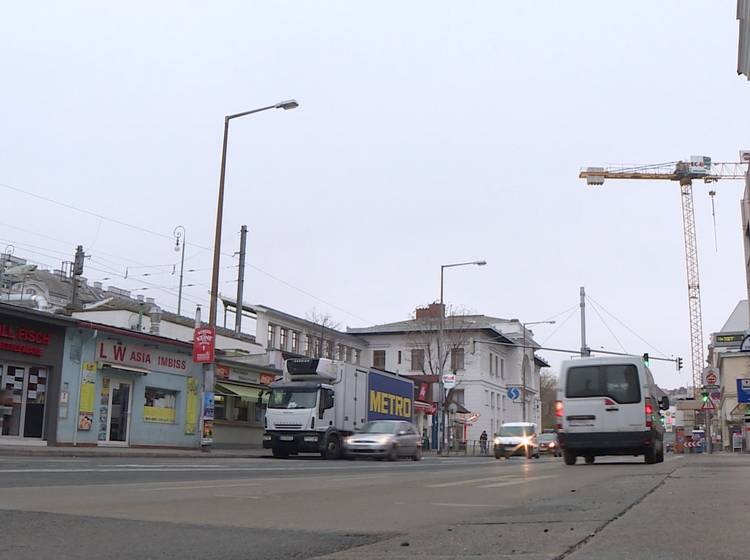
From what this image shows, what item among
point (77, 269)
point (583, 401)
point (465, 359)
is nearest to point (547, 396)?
point (465, 359)

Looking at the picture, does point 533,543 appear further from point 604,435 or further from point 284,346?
point 284,346

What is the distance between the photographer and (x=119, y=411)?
30562 mm

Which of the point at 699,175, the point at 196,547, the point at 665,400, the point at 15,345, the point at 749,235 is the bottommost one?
the point at 196,547

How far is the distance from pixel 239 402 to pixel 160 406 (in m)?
5.71

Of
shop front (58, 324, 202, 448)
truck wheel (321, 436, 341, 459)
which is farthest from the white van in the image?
shop front (58, 324, 202, 448)

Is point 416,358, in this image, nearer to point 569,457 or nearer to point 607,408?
point 569,457

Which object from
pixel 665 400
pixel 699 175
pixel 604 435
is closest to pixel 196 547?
pixel 604 435

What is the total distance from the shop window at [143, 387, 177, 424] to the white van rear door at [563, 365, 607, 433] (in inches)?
733

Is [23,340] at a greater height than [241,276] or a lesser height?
lesser

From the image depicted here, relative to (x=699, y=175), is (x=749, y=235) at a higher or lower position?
lower

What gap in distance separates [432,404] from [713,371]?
21507mm

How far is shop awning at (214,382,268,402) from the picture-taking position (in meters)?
35.8

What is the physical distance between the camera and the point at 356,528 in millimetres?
6578

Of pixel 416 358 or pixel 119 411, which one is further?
pixel 416 358
